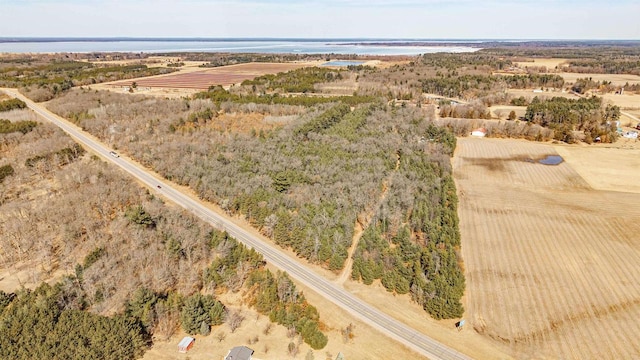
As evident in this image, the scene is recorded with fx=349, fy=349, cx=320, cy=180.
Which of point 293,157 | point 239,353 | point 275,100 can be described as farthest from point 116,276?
point 275,100

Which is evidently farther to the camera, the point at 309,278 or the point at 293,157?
the point at 293,157

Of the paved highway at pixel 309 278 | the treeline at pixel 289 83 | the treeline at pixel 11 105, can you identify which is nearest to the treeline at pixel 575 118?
the treeline at pixel 289 83

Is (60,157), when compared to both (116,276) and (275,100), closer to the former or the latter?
(116,276)

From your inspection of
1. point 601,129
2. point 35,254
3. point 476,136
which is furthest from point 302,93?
point 35,254

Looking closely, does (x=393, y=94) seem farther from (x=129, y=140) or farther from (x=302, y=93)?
(x=129, y=140)

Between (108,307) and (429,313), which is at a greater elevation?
(108,307)

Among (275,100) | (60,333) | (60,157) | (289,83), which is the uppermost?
(289,83)
